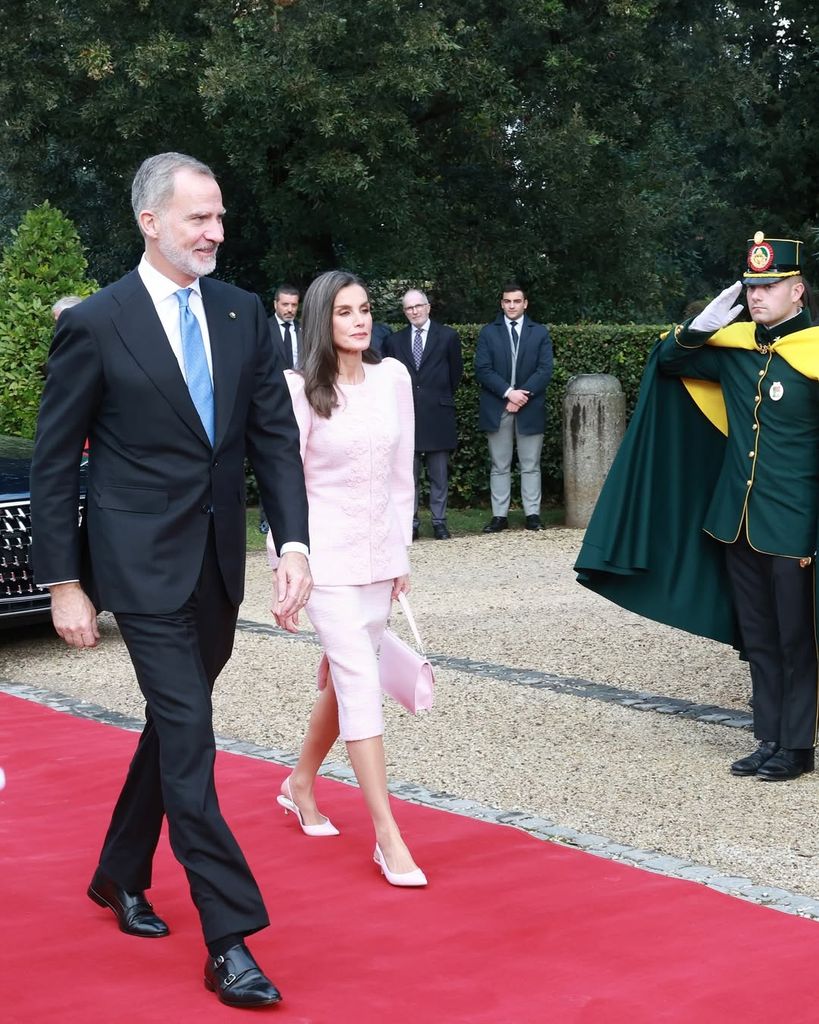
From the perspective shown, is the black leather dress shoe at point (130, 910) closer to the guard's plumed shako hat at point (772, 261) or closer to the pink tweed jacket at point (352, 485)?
the pink tweed jacket at point (352, 485)

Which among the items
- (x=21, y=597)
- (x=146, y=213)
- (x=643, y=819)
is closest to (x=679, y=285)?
(x=21, y=597)

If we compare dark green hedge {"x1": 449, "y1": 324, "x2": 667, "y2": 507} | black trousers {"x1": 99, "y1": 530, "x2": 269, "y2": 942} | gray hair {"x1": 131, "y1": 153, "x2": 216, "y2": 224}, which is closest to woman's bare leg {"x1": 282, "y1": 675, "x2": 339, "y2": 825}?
black trousers {"x1": 99, "y1": 530, "x2": 269, "y2": 942}

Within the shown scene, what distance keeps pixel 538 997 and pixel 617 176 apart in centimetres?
1779

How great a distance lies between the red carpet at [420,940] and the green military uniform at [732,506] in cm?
163

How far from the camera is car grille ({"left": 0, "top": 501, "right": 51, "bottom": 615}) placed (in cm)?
876

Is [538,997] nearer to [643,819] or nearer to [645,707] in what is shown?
[643,819]

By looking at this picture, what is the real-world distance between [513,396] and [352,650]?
9110mm

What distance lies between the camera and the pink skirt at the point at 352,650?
5.00 metres

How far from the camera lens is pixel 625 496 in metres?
7.11

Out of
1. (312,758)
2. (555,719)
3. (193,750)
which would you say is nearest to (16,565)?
(555,719)

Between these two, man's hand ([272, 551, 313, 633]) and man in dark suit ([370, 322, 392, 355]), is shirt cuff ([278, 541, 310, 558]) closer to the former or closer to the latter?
man's hand ([272, 551, 313, 633])

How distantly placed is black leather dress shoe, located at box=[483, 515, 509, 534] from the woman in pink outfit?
9.05m

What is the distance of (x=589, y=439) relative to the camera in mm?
14438

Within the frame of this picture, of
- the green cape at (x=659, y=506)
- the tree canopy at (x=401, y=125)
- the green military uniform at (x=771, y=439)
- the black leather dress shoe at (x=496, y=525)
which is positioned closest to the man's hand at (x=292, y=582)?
the green military uniform at (x=771, y=439)
